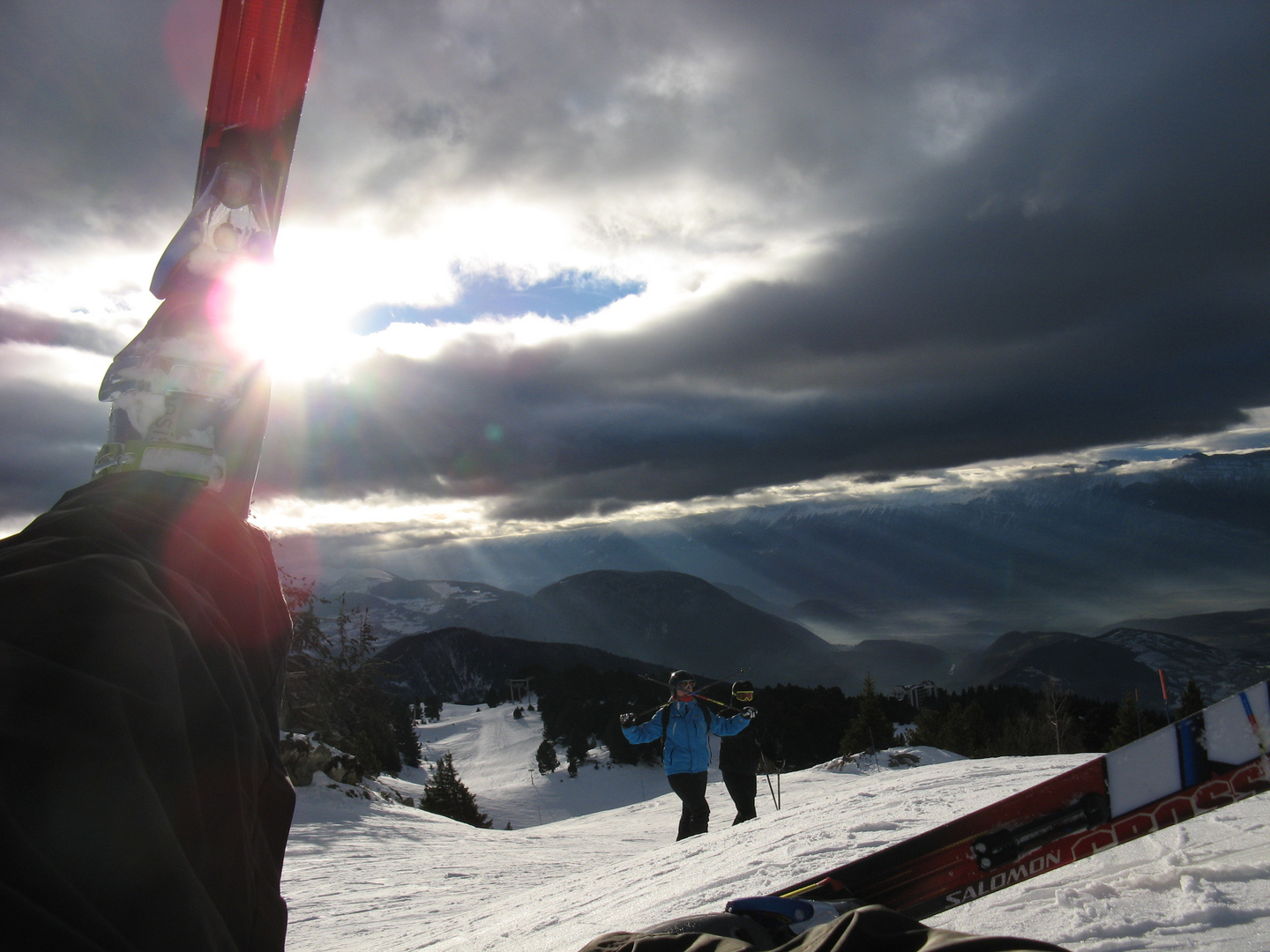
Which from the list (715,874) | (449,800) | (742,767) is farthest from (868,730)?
(715,874)

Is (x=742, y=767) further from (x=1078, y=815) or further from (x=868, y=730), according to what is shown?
(x=868, y=730)

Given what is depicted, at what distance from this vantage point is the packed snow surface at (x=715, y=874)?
2.94 meters

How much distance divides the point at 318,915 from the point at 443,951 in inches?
118

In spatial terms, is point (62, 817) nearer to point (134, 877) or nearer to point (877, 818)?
point (134, 877)

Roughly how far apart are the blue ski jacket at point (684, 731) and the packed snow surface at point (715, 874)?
1099 mm

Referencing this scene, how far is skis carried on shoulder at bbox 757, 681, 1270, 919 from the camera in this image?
120 inches

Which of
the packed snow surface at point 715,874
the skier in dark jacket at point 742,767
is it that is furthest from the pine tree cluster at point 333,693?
the skier in dark jacket at point 742,767

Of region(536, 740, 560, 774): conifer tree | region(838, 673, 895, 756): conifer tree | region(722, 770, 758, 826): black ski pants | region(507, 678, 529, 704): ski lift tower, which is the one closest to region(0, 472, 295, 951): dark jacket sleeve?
region(722, 770, 758, 826): black ski pants

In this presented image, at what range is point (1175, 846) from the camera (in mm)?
3492

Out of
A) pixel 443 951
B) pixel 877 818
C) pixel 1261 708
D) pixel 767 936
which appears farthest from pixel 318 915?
pixel 1261 708

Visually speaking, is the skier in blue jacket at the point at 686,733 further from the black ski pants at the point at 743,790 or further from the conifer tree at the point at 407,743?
the conifer tree at the point at 407,743

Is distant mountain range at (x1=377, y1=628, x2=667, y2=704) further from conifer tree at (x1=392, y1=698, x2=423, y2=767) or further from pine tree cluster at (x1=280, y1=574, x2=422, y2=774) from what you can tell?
pine tree cluster at (x1=280, y1=574, x2=422, y2=774)

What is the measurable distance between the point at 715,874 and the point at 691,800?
4403 mm

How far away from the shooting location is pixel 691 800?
913 centimetres
